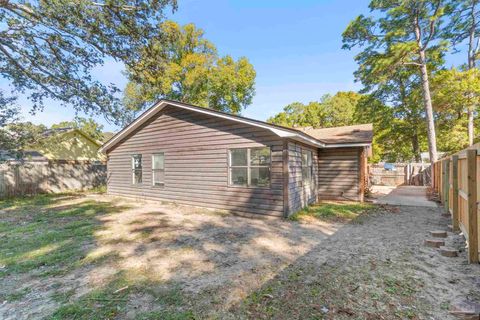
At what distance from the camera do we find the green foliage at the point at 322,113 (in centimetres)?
2798

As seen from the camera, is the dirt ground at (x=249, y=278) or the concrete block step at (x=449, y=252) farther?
the concrete block step at (x=449, y=252)

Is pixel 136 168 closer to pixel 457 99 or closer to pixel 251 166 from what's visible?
pixel 251 166

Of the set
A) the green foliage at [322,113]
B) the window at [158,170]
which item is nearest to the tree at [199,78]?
the green foliage at [322,113]

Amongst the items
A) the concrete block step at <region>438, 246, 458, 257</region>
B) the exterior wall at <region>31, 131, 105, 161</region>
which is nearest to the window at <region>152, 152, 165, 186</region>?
the exterior wall at <region>31, 131, 105, 161</region>

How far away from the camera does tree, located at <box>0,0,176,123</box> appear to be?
721 cm

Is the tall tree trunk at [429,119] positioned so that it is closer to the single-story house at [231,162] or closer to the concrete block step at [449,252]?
the single-story house at [231,162]

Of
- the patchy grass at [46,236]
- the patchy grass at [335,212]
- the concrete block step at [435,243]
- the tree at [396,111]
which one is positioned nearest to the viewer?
the patchy grass at [46,236]

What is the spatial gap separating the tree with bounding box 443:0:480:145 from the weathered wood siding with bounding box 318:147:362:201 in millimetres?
12218

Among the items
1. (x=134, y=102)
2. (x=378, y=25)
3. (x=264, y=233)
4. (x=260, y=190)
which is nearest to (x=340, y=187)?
(x=260, y=190)

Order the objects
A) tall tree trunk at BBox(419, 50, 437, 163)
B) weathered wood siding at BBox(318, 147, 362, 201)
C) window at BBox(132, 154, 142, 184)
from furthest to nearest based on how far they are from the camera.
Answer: tall tree trunk at BBox(419, 50, 437, 163), window at BBox(132, 154, 142, 184), weathered wood siding at BBox(318, 147, 362, 201)

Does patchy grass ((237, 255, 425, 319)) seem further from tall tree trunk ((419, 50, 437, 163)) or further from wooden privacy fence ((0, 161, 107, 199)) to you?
wooden privacy fence ((0, 161, 107, 199))

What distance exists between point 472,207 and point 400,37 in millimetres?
15035

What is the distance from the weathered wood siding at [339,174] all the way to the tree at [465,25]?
481 inches

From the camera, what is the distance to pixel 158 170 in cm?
1031
